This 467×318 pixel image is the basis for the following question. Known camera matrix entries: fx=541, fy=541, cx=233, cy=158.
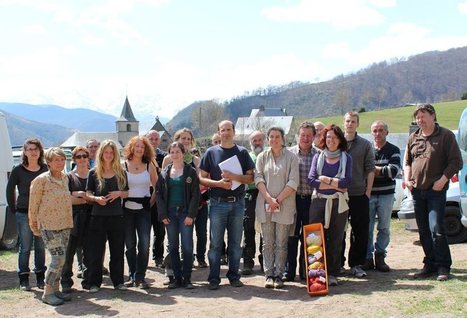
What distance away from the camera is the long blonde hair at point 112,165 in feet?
21.8

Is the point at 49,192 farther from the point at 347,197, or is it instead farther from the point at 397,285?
the point at 397,285

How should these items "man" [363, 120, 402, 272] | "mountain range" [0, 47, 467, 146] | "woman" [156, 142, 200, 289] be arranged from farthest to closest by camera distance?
1. "mountain range" [0, 47, 467, 146]
2. "man" [363, 120, 402, 272]
3. "woman" [156, 142, 200, 289]

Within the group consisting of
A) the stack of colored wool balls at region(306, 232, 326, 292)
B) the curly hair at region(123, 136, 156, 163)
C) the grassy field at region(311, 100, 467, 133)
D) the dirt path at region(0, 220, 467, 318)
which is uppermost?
the grassy field at region(311, 100, 467, 133)

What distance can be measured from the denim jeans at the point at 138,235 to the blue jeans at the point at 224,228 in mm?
869

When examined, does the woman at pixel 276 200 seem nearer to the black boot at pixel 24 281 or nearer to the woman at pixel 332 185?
A: the woman at pixel 332 185

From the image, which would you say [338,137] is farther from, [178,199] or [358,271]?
[178,199]

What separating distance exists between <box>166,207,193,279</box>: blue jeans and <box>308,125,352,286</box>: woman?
156 cm

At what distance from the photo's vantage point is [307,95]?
635 ft

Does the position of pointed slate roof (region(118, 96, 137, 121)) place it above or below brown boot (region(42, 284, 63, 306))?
above

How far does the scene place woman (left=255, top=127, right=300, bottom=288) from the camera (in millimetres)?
6520

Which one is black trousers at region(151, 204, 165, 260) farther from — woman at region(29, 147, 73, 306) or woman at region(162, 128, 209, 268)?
woman at region(29, 147, 73, 306)

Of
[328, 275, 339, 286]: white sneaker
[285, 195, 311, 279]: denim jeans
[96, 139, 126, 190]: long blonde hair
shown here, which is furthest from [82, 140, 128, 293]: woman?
[328, 275, 339, 286]: white sneaker

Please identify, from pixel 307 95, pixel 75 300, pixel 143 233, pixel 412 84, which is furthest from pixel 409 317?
pixel 307 95

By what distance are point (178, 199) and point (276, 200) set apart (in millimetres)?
1221
